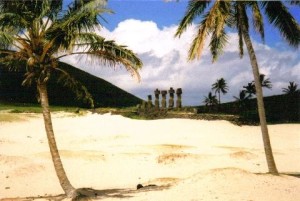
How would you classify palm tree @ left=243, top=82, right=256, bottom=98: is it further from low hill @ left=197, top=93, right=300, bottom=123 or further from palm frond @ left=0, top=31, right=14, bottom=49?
palm frond @ left=0, top=31, right=14, bottom=49

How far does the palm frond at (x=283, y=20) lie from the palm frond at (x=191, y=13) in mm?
2411

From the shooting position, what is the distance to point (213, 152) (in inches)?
1001

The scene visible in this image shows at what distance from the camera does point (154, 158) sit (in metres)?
23.6

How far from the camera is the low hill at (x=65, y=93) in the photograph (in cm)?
5781

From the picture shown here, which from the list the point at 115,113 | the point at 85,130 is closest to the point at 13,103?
the point at 115,113

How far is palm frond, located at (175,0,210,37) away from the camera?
16969 millimetres

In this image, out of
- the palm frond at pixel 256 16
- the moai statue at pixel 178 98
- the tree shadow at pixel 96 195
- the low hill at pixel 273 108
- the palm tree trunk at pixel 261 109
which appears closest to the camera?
the tree shadow at pixel 96 195

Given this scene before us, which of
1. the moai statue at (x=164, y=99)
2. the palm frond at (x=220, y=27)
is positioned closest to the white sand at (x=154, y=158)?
the moai statue at (x=164, y=99)

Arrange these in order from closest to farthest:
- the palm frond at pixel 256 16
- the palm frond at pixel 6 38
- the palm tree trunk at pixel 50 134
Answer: the palm frond at pixel 6 38 → the palm tree trunk at pixel 50 134 → the palm frond at pixel 256 16

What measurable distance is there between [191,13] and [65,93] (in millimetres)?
47017

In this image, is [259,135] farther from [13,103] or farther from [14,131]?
[13,103]

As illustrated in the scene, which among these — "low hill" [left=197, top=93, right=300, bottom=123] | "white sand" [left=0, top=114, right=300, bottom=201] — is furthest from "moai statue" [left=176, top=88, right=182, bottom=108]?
"white sand" [left=0, top=114, right=300, bottom=201]

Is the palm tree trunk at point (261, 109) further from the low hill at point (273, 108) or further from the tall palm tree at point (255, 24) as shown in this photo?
the low hill at point (273, 108)

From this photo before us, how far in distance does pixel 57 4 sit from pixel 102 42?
2.20 metres
